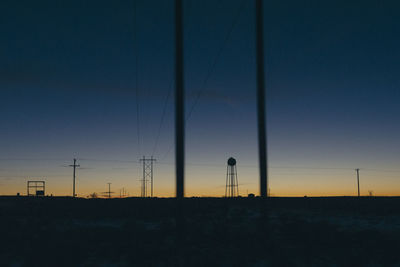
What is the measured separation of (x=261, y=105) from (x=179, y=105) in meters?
A: 3.44

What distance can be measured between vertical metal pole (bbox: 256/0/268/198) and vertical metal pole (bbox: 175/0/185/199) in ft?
10.5

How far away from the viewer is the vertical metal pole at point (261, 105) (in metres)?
15.2

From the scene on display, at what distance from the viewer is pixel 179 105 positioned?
1581 centimetres

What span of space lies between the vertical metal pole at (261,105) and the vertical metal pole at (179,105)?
3186mm
